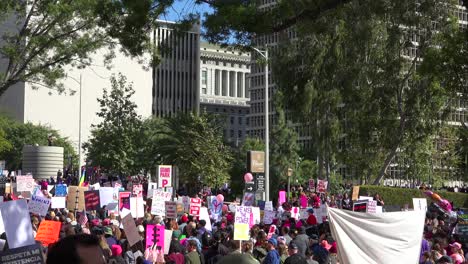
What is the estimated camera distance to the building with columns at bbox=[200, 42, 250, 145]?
166250 mm

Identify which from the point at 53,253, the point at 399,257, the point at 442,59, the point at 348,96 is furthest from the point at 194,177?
the point at 53,253

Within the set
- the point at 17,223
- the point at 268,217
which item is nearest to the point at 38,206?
the point at 268,217

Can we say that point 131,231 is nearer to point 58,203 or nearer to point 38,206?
point 38,206

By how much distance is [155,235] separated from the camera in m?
14.0

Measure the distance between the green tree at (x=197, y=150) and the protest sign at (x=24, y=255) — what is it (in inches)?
1866

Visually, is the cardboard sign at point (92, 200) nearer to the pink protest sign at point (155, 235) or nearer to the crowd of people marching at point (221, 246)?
the crowd of people marching at point (221, 246)

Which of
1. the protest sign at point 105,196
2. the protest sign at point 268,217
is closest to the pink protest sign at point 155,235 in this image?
the protest sign at point 268,217

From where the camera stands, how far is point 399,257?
469 inches

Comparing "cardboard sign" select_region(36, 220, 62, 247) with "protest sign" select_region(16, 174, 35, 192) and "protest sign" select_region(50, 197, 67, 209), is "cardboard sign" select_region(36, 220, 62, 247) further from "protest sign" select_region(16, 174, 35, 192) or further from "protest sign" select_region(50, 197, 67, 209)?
→ "protest sign" select_region(16, 174, 35, 192)

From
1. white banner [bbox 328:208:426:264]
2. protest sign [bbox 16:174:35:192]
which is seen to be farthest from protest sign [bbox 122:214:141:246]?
protest sign [bbox 16:174:35:192]

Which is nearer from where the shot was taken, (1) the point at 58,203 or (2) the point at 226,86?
(1) the point at 58,203

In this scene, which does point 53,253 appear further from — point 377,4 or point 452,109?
point 452,109

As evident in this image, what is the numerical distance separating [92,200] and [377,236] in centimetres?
1110

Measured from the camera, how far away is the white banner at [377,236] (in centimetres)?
1187
